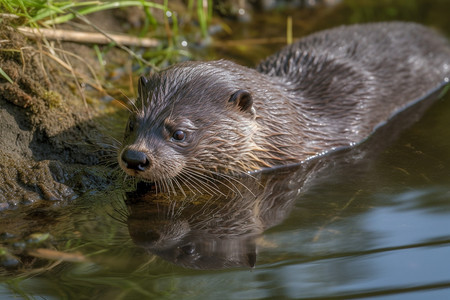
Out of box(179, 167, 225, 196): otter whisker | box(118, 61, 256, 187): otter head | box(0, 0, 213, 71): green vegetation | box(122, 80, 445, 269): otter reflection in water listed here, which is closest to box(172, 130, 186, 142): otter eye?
box(118, 61, 256, 187): otter head

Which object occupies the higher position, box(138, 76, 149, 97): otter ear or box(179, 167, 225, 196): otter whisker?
box(138, 76, 149, 97): otter ear

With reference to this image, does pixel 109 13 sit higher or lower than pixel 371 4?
lower

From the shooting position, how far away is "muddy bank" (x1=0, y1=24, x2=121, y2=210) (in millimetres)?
3586

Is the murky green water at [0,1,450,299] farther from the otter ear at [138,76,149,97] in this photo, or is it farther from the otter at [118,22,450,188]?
the otter ear at [138,76,149,97]

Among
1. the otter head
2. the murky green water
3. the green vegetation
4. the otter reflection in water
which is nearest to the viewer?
the murky green water

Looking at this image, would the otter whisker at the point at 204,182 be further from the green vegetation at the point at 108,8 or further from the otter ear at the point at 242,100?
the green vegetation at the point at 108,8

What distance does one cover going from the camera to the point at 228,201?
3.62 meters

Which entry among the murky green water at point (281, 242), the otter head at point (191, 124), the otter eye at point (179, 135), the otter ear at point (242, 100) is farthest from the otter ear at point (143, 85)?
the murky green water at point (281, 242)

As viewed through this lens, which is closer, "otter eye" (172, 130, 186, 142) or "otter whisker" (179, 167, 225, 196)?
"otter eye" (172, 130, 186, 142)

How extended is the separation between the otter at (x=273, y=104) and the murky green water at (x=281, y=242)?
25cm

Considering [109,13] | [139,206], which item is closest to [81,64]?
[109,13]

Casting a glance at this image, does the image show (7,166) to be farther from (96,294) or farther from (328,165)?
(328,165)

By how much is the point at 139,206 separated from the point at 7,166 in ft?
2.40

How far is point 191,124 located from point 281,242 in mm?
995
